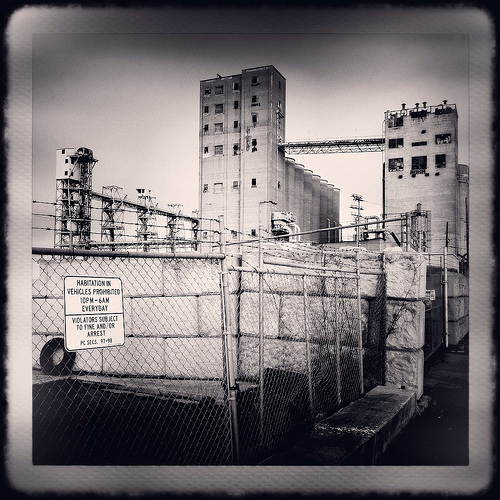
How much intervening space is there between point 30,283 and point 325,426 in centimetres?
292

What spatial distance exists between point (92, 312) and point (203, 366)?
4395 mm

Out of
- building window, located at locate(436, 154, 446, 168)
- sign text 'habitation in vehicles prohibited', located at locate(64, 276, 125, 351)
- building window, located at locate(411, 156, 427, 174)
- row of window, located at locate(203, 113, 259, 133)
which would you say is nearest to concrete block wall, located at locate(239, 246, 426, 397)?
sign text 'habitation in vehicles prohibited', located at locate(64, 276, 125, 351)

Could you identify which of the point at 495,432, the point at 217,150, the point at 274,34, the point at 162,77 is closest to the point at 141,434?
the point at 495,432

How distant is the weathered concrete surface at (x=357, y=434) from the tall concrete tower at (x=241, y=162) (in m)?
7.84

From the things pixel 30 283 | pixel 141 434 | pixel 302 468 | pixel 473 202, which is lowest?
pixel 141 434

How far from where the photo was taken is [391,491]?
349cm

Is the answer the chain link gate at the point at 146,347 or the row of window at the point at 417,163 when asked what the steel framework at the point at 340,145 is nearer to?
the row of window at the point at 417,163

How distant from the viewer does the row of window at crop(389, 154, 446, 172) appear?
58.1ft

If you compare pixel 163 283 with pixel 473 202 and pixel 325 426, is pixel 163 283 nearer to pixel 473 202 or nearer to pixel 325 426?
pixel 325 426

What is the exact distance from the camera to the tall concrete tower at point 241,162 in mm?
13891

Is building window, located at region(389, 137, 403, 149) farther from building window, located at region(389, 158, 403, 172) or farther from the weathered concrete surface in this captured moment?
the weathered concrete surface

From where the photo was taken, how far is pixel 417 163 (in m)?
20.7

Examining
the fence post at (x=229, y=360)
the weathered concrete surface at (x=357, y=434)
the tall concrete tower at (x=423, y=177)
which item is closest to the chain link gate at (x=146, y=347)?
the weathered concrete surface at (x=357, y=434)

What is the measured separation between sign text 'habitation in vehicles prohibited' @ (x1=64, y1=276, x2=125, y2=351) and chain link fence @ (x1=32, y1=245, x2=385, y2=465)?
12 cm
